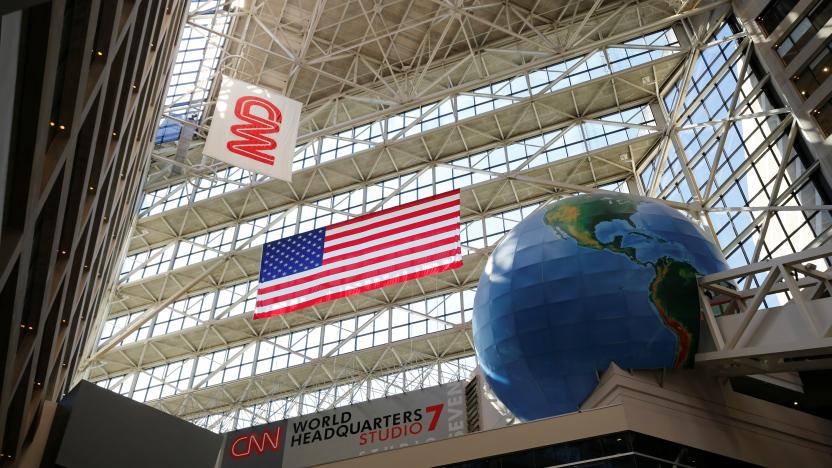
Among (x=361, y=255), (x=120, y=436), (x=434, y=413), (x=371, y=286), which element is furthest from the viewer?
(x=361, y=255)

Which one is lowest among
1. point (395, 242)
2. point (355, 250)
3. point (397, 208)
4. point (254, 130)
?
point (395, 242)

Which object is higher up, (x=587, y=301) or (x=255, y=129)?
(x=255, y=129)

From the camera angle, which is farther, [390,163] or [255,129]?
[390,163]

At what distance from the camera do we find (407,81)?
32438 mm

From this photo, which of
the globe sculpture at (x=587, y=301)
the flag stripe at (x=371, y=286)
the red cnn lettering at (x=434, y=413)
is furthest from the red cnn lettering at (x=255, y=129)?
the globe sculpture at (x=587, y=301)

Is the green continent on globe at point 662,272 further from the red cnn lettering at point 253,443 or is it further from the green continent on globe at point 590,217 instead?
the red cnn lettering at point 253,443

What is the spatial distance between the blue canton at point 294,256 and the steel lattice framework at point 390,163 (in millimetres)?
7403

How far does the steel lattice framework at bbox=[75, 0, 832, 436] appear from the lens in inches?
1172

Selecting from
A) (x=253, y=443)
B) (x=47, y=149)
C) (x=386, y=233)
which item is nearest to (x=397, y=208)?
(x=386, y=233)

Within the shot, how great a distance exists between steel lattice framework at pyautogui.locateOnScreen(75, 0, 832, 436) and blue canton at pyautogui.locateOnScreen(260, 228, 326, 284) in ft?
24.3

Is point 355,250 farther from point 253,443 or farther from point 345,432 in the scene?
point 253,443

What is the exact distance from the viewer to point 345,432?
76.1 ft

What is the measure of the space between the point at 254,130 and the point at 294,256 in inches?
176

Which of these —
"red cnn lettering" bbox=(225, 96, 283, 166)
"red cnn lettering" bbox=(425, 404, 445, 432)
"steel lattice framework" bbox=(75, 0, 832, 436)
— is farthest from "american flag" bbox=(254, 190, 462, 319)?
"steel lattice framework" bbox=(75, 0, 832, 436)
